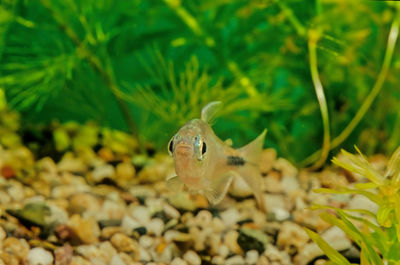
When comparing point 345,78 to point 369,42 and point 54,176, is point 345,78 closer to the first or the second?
point 369,42

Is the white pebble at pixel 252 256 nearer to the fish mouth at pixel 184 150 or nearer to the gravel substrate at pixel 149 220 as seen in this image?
the gravel substrate at pixel 149 220

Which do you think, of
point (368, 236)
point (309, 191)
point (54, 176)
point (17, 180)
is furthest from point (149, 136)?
point (368, 236)

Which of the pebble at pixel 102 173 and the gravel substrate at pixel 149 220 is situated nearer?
the gravel substrate at pixel 149 220

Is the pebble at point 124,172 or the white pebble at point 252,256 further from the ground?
the pebble at point 124,172

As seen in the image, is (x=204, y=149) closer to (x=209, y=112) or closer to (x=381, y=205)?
(x=209, y=112)

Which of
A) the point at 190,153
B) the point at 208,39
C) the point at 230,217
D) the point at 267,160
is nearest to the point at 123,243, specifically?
the point at 230,217

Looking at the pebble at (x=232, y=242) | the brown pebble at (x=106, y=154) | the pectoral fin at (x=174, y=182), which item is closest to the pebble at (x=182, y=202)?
the pebble at (x=232, y=242)

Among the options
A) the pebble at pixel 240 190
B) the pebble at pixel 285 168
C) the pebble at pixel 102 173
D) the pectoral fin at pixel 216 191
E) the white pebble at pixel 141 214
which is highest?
the pebble at pixel 102 173
